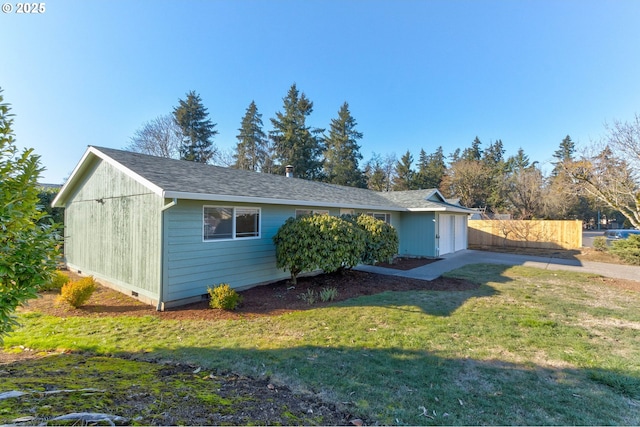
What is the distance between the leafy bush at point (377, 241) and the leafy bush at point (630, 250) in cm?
1166

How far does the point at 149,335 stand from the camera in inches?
194

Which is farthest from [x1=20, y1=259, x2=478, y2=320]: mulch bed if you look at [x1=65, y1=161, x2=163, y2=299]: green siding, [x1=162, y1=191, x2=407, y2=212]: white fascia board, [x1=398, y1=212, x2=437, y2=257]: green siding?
[x1=398, y1=212, x2=437, y2=257]: green siding

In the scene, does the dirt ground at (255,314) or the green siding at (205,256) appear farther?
the green siding at (205,256)

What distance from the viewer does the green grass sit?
2.93 m

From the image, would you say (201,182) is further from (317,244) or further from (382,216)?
(382,216)

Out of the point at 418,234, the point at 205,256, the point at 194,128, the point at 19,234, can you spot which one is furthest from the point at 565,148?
the point at 19,234

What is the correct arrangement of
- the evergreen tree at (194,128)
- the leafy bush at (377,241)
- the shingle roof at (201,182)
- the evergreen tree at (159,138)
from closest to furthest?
the shingle roof at (201,182) → the leafy bush at (377,241) → the evergreen tree at (159,138) → the evergreen tree at (194,128)

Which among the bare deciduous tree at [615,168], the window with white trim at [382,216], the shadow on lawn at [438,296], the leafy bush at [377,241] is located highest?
the bare deciduous tree at [615,168]

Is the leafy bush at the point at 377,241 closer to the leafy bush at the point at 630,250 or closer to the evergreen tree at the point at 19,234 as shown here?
the evergreen tree at the point at 19,234

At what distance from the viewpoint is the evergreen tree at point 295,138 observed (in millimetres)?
A: 30109

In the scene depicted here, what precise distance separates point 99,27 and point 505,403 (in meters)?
10.5

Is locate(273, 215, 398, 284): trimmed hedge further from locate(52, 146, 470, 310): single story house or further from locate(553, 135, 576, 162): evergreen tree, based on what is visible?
locate(553, 135, 576, 162): evergreen tree

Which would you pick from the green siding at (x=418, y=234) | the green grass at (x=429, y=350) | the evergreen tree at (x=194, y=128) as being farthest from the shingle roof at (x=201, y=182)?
the evergreen tree at (x=194, y=128)

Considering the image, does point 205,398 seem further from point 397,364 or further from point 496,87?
point 496,87
